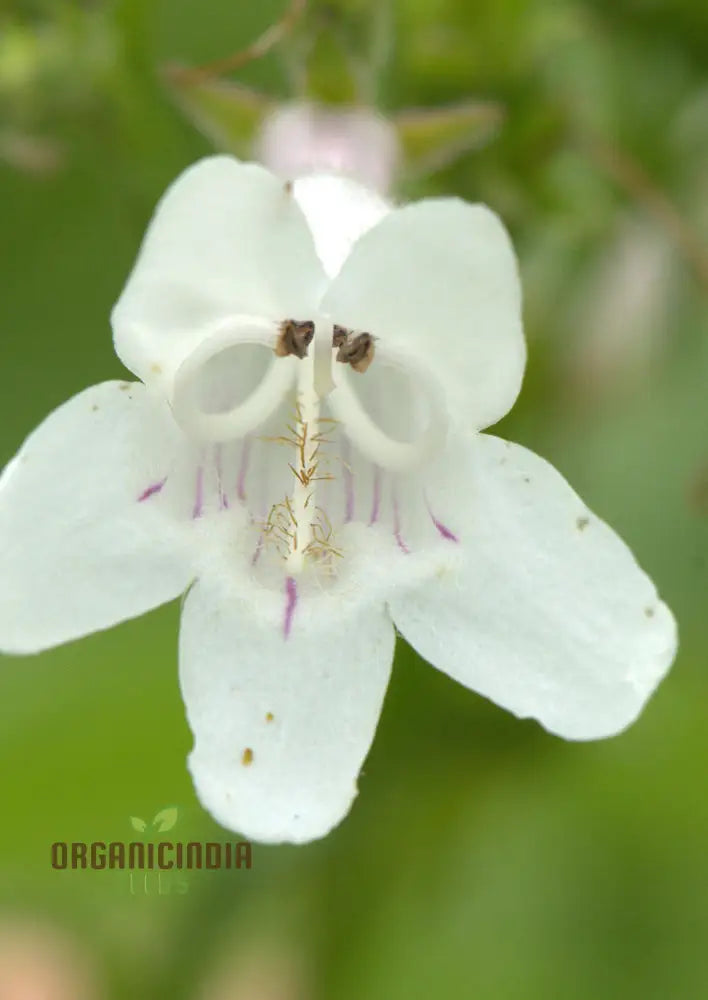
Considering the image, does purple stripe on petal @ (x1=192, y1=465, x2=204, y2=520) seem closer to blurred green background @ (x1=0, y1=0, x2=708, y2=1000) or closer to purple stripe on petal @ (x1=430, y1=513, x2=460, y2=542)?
purple stripe on petal @ (x1=430, y1=513, x2=460, y2=542)

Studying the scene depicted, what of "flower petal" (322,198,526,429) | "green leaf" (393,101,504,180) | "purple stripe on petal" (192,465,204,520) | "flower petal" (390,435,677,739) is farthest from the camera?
"green leaf" (393,101,504,180)

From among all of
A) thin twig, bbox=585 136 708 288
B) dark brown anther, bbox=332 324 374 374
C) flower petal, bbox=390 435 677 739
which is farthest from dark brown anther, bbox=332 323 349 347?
thin twig, bbox=585 136 708 288

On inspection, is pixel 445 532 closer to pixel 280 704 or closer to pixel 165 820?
pixel 280 704

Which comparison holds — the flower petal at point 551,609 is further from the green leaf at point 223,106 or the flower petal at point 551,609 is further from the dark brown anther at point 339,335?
the green leaf at point 223,106

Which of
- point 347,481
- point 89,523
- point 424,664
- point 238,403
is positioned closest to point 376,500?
point 347,481

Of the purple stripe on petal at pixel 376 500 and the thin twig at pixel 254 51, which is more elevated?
the thin twig at pixel 254 51

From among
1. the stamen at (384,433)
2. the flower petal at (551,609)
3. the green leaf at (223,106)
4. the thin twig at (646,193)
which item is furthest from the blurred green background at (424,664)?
the flower petal at (551,609)
